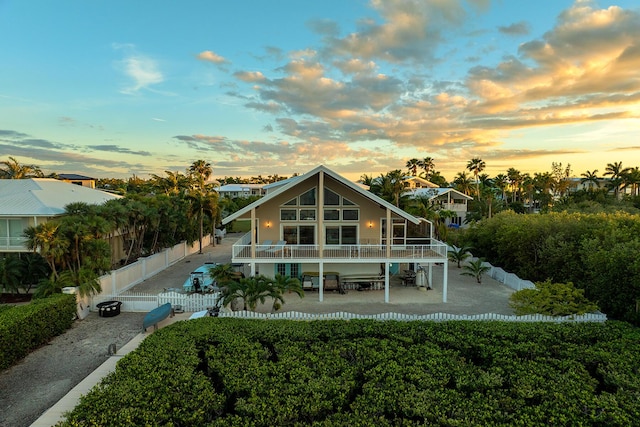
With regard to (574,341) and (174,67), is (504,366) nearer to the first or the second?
(574,341)

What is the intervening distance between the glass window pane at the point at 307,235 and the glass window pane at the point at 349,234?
1.72 meters

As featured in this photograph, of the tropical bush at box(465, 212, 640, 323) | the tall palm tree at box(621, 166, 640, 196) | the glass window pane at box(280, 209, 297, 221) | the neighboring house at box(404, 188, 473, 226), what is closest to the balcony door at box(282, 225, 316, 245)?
the glass window pane at box(280, 209, 297, 221)

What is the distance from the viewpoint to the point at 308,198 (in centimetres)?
1889

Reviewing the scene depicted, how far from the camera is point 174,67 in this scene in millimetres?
21359

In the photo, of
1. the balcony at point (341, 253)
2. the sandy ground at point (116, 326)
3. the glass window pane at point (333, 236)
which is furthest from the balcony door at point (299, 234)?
the sandy ground at point (116, 326)

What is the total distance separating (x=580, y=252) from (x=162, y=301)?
64.1ft

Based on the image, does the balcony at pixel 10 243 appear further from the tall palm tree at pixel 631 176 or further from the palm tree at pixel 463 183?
the tall palm tree at pixel 631 176

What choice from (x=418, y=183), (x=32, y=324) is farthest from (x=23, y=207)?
(x=418, y=183)

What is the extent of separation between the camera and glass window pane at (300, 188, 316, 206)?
1881cm

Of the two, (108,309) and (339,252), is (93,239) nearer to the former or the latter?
(108,309)

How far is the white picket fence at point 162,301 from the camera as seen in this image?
50.5ft

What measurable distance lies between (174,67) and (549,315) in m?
24.1

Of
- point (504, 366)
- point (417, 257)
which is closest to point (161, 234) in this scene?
point (417, 257)

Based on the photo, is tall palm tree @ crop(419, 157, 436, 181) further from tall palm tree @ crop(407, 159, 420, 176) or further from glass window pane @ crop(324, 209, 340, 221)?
glass window pane @ crop(324, 209, 340, 221)
